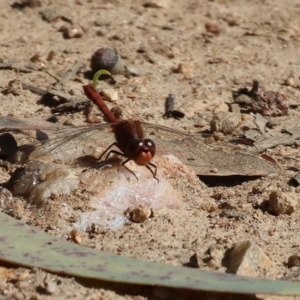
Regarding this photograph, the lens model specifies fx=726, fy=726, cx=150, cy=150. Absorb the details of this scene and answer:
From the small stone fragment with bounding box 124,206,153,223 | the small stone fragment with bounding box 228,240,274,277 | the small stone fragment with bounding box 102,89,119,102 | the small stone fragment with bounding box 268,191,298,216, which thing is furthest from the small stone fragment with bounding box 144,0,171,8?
the small stone fragment with bounding box 228,240,274,277

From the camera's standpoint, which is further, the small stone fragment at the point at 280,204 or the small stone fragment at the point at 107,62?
the small stone fragment at the point at 107,62

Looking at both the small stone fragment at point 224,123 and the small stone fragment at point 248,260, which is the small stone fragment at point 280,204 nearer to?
the small stone fragment at point 248,260

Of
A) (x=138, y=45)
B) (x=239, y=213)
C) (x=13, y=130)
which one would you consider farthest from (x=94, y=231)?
(x=138, y=45)

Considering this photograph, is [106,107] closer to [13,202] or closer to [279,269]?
[13,202]

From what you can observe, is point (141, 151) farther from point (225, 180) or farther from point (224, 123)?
point (224, 123)

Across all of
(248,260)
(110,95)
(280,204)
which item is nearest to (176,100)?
(110,95)

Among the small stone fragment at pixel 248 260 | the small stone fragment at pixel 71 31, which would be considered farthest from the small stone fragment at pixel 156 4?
the small stone fragment at pixel 248 260

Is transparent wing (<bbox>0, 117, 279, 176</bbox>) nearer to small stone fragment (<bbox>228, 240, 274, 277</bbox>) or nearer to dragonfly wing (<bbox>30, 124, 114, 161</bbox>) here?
dragonfly wing (<bbox>30, 124, 114, 161</bbox>)
